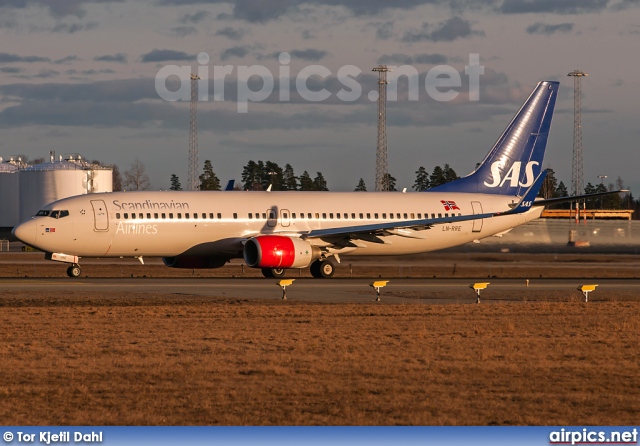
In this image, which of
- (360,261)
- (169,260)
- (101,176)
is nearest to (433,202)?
(360,261)

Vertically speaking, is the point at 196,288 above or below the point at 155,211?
below

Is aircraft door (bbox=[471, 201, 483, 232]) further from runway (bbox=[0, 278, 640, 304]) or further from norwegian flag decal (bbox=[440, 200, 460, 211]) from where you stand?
runway (bbox=[0, 278, 640, 304])

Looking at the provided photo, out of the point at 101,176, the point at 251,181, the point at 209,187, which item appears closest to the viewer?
the point at 101,176

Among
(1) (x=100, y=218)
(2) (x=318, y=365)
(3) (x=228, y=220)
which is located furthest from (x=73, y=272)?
(2) (x=318, y=365)

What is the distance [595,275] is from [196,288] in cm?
2307

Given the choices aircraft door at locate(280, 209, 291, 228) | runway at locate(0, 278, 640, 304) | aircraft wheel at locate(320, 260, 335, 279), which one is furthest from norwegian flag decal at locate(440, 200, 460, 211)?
aircraft door at locate(280, 209, 291, 228)

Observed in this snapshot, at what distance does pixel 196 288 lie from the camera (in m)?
37.8

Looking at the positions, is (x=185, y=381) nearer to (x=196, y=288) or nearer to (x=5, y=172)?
(x=196, y=288)

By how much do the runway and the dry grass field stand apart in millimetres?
4165

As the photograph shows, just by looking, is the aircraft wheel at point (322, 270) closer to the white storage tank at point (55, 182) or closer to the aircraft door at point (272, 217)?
the aircraft door at point (272, 217)

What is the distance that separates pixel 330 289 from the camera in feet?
125

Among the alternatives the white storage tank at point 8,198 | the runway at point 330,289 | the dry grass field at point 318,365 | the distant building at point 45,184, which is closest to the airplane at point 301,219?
the runway at point 330,289

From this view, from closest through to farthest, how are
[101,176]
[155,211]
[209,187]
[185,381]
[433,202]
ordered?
[185,381]
[155,211]
[433,202]
[101,176]
[209,187]

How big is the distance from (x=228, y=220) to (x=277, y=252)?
3.42 m
